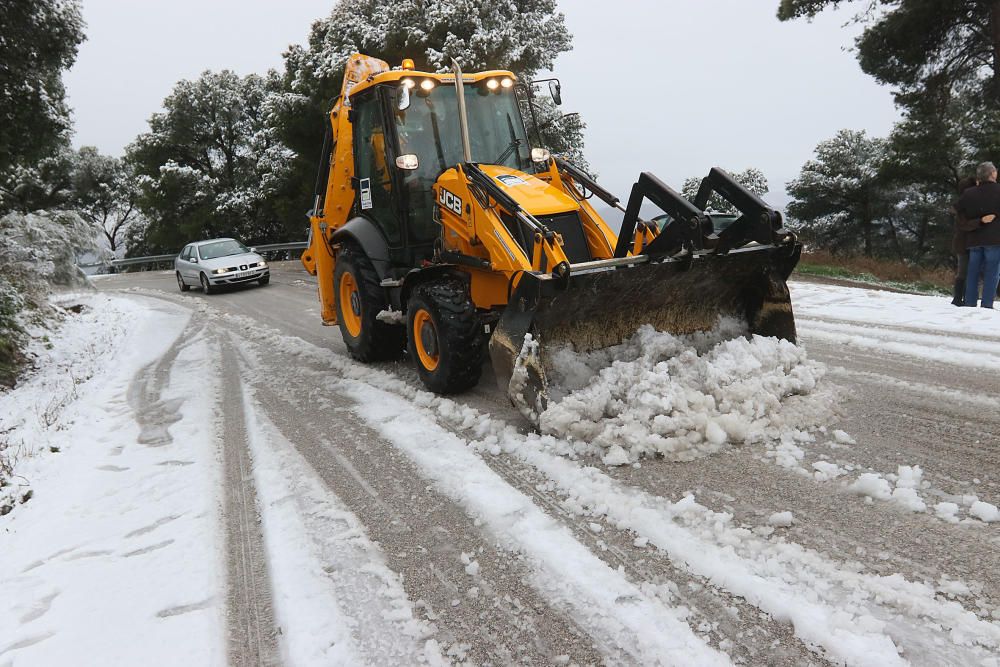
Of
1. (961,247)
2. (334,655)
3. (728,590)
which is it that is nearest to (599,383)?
(728,590)

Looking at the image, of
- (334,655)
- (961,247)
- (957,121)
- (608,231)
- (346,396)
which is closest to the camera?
(334,655)

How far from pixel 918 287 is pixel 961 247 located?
670 centimetres

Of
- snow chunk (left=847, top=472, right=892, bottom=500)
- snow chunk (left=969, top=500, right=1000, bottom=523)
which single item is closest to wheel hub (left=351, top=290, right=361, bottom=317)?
snow chunk (left=847, top=472, right=892, bottom=500)

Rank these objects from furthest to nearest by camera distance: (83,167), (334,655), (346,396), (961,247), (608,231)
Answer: (83,167) < (961,247) < (346,396) < (608,231) < (334,655)

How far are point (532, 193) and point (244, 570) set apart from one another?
333cm

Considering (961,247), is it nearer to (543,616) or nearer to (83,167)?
(543,616)

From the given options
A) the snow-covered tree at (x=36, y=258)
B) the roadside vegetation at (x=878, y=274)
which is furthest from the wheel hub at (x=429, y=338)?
the roadside vegetation at (x=878, y=274)

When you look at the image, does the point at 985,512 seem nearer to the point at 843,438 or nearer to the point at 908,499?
the point at 908,499

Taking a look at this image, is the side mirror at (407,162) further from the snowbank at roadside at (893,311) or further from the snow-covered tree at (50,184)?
Result: the snow-covered tree at (50,184)

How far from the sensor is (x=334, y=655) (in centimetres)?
231

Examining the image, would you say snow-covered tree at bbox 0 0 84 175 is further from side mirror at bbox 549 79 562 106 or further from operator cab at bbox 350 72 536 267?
side mirror at bbox 549 79 562 106

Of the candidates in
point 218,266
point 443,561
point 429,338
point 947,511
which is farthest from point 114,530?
point 218,266

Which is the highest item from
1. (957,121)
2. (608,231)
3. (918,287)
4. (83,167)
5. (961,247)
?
(83,167)

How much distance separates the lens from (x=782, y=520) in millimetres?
2838
